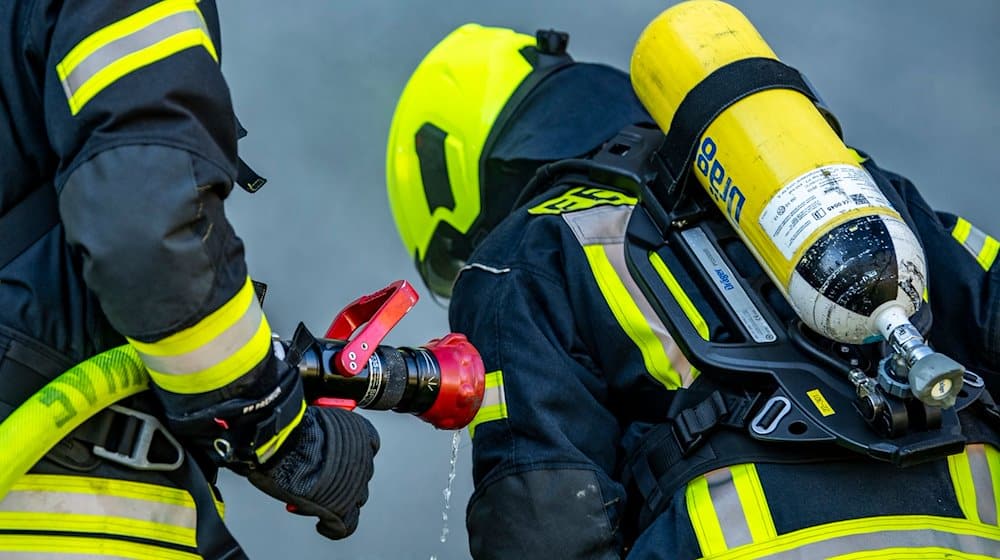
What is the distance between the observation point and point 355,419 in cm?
185

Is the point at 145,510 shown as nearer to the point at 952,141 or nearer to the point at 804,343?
the point at 804,343

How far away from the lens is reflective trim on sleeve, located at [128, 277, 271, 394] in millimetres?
1489

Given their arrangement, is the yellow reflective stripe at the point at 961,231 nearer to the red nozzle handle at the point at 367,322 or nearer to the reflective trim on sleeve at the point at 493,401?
the reflective trim on sleeve at the point at 493,401

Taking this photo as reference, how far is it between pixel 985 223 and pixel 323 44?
1894mm

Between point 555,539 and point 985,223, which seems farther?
point 985,223

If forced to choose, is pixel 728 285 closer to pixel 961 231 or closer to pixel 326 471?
pixel 961 231

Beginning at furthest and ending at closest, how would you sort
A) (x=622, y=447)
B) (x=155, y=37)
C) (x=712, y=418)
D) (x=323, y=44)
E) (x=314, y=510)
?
(x=323, y=44) < (x=622, y=447) < (x=712, y=418) < (x=314, y=510) < (x=155, y=37)

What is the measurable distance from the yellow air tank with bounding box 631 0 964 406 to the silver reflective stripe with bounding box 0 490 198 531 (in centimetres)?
90

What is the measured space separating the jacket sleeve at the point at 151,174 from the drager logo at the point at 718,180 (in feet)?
2.54

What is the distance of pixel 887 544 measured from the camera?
6.01ft

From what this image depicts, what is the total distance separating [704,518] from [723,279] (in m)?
0.39

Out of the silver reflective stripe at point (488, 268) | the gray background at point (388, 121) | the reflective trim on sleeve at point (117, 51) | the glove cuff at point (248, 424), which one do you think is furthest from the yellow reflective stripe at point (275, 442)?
the gray background at point (388, 121)

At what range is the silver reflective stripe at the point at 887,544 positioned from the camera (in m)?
1.82

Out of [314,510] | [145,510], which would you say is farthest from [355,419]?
[145,510]
